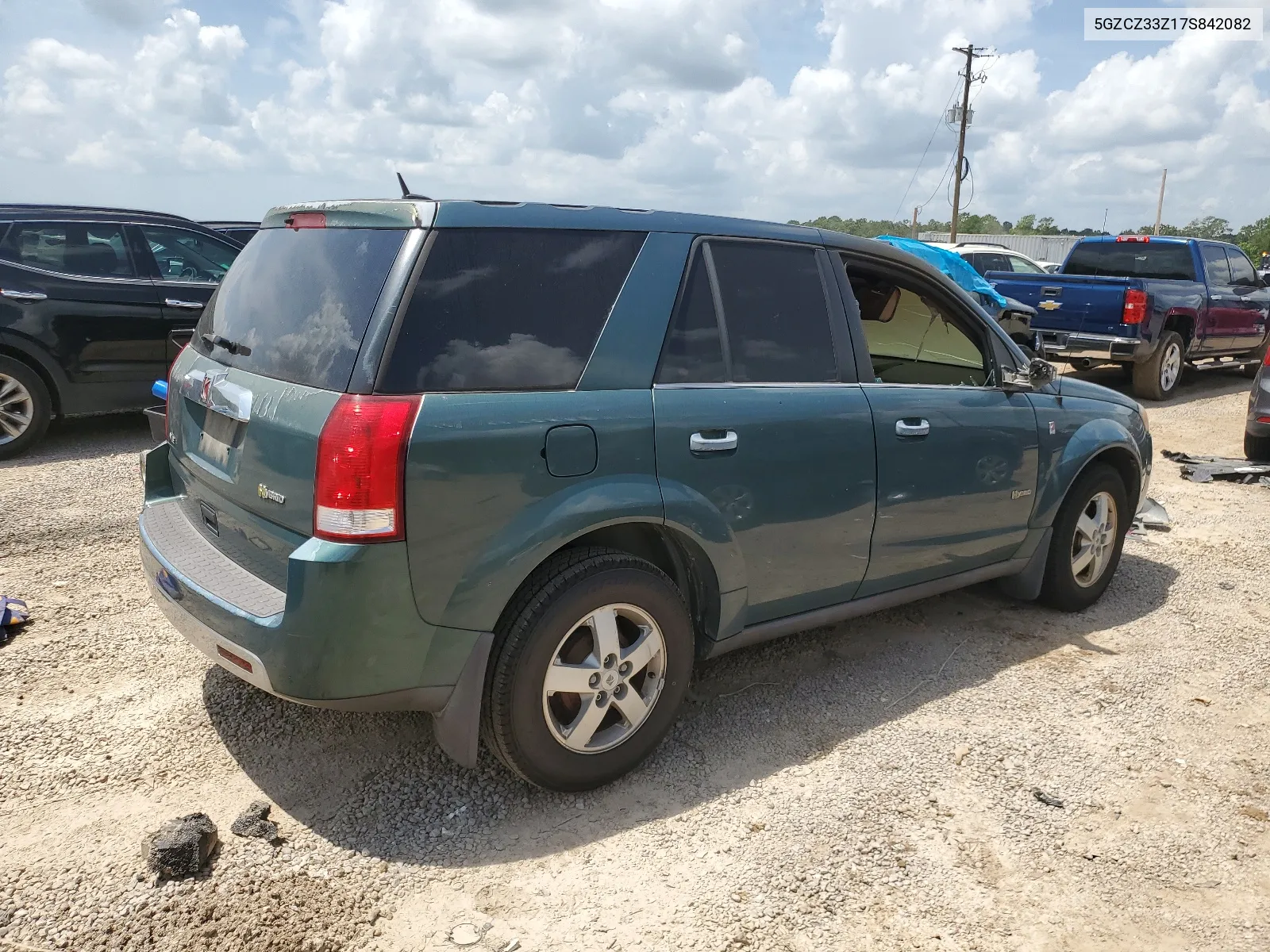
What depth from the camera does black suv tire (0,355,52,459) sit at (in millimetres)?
6984

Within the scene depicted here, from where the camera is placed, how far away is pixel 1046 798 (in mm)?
3225

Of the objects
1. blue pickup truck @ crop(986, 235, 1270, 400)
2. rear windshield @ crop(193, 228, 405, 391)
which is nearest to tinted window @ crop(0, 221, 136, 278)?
rear windshield @ crop(193, 228, 405, 391)

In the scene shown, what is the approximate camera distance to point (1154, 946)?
2561mm

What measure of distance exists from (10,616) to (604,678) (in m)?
2.82

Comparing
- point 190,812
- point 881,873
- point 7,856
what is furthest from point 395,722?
point 881,873

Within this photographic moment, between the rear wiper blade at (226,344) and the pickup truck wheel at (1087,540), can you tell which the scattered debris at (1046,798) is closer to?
the pickup truck wheel at (1087,540)

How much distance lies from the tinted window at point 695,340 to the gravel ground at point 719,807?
1.33m

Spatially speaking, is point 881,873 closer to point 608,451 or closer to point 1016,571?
point 608,451

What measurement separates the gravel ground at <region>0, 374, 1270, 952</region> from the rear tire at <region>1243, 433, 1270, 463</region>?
4288 mm

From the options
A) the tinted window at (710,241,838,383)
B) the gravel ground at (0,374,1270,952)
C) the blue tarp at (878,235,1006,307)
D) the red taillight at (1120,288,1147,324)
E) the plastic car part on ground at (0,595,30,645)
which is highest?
the blue tarp at (878,235,1006,307)

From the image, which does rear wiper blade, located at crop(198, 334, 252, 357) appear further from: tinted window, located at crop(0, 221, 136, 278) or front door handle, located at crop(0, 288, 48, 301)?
tinted window, located at crop(0, 221, 136, 278)

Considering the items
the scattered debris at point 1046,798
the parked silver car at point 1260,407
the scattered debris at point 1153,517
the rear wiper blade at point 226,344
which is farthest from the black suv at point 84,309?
the parked silver car at point 1260,407

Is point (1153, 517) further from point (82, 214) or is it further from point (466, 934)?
point (82, 214)

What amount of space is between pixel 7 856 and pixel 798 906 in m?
2.23
